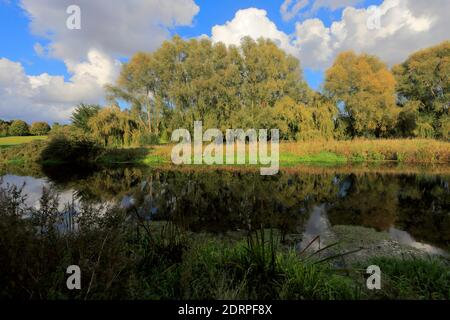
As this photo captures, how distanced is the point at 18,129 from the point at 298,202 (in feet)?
184

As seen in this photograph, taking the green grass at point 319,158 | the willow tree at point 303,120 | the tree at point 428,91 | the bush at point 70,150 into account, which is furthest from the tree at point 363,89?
the bush at point 70,150

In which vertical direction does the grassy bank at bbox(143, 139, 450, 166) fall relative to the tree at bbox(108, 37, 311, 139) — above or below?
below

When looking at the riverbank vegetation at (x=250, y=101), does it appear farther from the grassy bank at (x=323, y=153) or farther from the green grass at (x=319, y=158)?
the green grass at (x=319, y=158)

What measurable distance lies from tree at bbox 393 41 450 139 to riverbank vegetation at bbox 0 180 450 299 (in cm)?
3274

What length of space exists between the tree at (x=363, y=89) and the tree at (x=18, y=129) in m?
50.2

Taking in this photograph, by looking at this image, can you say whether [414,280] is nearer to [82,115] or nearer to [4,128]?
[82,115]

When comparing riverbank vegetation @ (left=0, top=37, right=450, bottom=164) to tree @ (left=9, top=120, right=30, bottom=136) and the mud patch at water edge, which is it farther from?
tree @ (left=9, top=120, right=30, bottom=136)

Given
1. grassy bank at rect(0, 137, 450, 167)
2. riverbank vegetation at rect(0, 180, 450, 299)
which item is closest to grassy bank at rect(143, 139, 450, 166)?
grassy bank at rect(0, 137, 450, 167)

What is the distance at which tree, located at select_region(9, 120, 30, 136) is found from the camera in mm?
49688

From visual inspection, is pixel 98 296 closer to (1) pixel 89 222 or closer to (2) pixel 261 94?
(1) pixel 89 222

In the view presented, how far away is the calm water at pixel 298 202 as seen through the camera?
6574 mm

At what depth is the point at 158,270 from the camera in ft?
11.9

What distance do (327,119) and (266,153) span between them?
22.5ft

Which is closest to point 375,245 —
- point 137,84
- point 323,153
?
point 323,153
